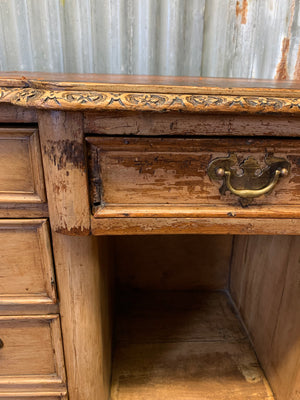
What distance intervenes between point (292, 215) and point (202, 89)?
238mm

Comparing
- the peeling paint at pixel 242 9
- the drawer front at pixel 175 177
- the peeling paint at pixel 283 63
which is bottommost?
the drawer front at pixel 175 177

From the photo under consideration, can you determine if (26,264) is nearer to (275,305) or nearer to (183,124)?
(183,124)

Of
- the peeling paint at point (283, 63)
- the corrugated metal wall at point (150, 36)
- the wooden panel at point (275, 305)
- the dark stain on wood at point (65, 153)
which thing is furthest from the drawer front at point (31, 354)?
the peeling paint at point (283, 63)

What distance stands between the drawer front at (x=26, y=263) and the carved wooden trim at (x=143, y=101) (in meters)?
0.19

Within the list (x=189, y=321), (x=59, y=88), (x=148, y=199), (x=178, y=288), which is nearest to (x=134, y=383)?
(x=189, y=321)

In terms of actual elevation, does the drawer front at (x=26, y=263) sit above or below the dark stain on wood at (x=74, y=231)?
below

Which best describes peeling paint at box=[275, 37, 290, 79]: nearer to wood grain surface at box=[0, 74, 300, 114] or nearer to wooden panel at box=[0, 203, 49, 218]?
wood grain surface at box=[0, 74, 300, 114]

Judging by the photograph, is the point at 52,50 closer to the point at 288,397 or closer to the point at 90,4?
the point at 90,4

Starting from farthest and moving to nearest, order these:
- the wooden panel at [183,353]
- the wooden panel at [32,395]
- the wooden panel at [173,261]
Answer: the wooden panel at [173,261] < the wooden panel at [183,353] < the wooden panel at [32,395]

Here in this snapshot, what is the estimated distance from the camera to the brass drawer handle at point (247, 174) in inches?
16.7

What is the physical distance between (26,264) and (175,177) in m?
0.29

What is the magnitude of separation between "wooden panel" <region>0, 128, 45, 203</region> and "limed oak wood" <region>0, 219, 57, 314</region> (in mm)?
43

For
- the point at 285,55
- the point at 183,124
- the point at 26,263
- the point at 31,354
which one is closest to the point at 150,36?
the point at 285,55

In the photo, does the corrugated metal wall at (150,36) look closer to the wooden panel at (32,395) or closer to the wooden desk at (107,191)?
the wooden desk at (107,191)
